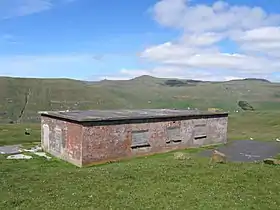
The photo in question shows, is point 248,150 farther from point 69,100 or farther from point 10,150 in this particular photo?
point 69,100

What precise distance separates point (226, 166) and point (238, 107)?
462 ft

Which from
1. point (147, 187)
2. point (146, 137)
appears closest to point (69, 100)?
point (146, 137)

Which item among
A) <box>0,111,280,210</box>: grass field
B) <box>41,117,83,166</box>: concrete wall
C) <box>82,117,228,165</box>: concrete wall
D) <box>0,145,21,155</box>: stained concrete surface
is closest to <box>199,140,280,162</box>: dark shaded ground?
<box>82,117,228,165</box>: concrete wall

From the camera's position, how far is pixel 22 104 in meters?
156

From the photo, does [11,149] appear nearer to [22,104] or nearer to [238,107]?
[22,104]

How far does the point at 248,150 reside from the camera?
1523 inches

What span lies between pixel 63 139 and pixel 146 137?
8.33 m

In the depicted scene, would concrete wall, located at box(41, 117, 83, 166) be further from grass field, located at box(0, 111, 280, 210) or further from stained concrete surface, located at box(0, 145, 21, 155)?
grass field, located at box(0, 111, 280, 210)

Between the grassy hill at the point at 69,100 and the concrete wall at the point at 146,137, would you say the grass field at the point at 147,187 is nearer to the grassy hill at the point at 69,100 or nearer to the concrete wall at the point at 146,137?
the concrete wall at the point at 146,137

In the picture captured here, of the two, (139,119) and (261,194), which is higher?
(139,119)

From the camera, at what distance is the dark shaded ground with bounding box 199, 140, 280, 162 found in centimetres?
3441

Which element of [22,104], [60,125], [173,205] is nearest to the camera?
[173,205]

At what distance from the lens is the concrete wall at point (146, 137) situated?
31.7 metres

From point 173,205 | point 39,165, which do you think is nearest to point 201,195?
point 173,205
